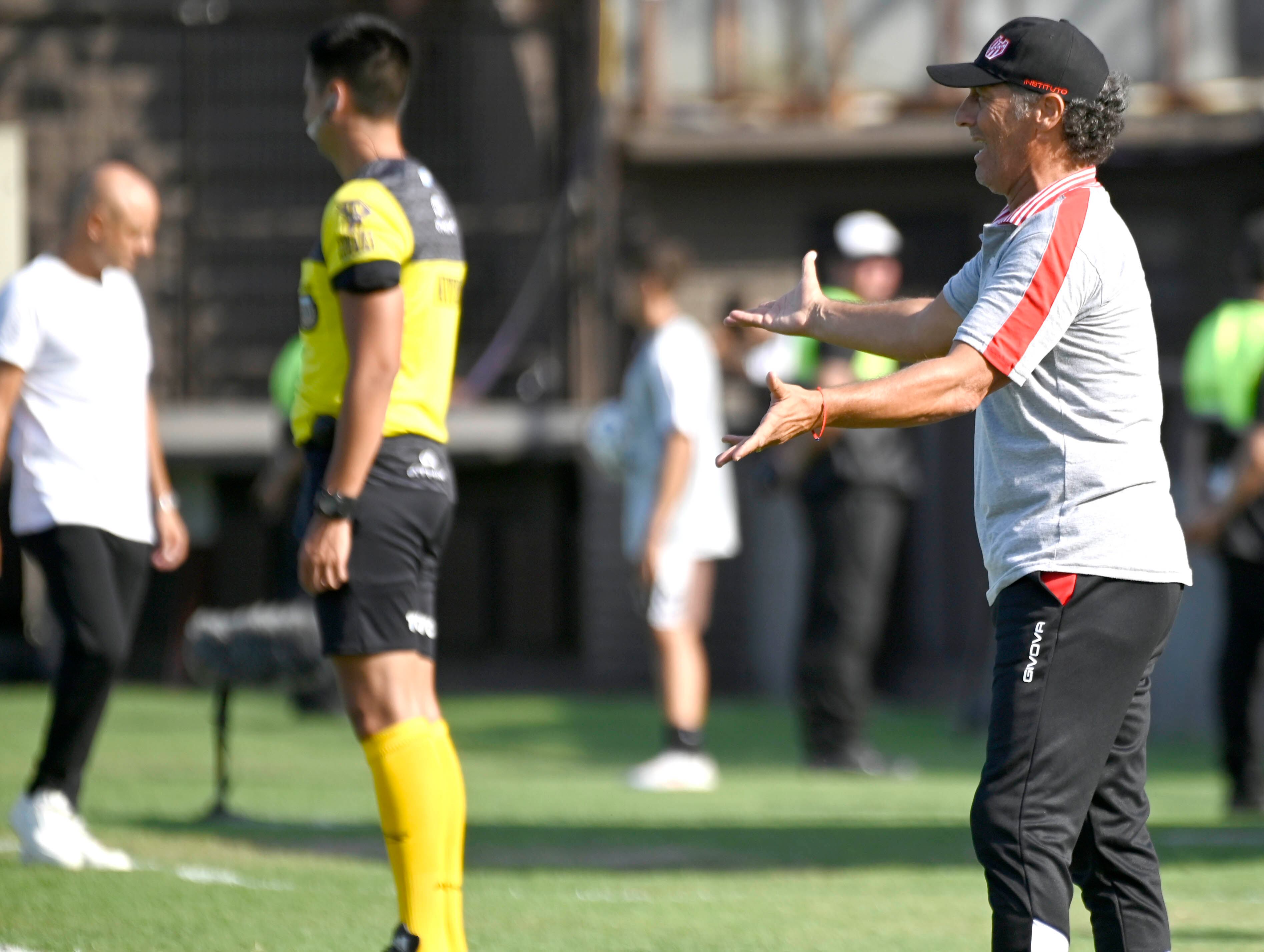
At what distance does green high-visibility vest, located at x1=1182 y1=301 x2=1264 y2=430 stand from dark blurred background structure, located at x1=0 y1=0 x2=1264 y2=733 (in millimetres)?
5279

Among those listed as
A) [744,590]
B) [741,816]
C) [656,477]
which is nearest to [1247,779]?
[741,816]

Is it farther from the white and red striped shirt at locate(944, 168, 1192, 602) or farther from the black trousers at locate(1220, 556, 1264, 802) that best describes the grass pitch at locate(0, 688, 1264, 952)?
the white and red striped shirt at locate(944, 168, 1192, 602)

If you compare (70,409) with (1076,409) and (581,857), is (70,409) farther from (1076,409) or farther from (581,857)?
(1076,409)

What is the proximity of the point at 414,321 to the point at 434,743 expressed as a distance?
Result: 103 centimetres

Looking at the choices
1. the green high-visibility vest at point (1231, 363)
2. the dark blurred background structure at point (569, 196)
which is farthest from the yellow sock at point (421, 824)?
the dark blurred background structure at point (569, 196)

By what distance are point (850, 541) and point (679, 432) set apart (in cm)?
121

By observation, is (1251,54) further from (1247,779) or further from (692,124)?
(1247,779)

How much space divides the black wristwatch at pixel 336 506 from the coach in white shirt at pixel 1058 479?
1.09 m

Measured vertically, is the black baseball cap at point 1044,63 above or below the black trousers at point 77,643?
above

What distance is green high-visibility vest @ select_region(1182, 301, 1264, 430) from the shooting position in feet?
24.0

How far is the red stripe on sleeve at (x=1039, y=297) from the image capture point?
315cm

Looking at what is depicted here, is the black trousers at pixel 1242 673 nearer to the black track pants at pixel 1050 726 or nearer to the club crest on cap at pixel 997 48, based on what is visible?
the black track pants at pixel 1050 726

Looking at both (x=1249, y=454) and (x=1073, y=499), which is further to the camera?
(x=1249, y=454)

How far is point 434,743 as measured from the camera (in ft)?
13.6
